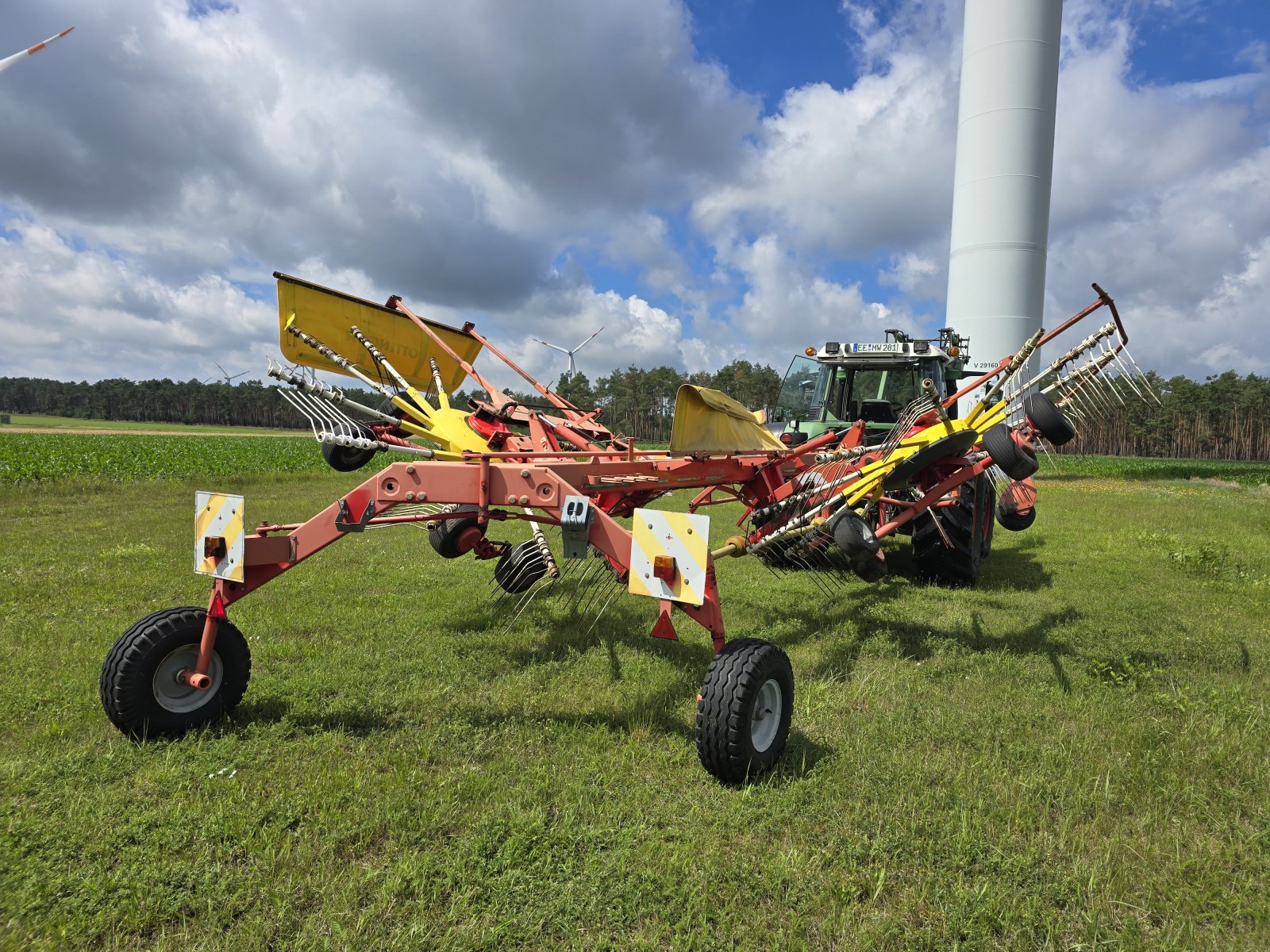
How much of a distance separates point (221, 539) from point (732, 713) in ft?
8.19

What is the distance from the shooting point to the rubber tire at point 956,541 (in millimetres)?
6660

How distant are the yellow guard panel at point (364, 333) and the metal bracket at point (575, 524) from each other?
2448mm

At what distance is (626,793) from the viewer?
2895 millimetres

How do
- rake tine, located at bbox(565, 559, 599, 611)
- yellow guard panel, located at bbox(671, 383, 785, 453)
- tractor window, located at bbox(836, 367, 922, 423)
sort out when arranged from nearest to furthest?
yellow guard panel, located at bbox(671, 383, 785, 453) < rake tine, located at bbox(565, 559, 599, 611) < tractor window, located at bbox(836, 367, 922, 423)

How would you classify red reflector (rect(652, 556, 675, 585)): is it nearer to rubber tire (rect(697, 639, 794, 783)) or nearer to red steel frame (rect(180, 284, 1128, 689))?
red steel frame (rect(180, 284, 1128, 689))

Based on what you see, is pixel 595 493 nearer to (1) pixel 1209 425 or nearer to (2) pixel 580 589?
(2) pixel 580 589

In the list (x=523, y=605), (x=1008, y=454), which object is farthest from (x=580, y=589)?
(x=1008, y=454)

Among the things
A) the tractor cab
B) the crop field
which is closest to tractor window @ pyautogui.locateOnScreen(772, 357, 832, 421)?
the tractor cab

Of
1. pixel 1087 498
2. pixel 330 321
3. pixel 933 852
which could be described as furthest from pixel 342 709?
pixel 1087 498

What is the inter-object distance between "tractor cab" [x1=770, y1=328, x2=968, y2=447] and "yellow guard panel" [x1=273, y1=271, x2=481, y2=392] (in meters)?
4.02

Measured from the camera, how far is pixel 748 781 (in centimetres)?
299

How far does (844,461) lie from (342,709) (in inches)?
139

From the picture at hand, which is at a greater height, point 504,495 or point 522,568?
point 504,495

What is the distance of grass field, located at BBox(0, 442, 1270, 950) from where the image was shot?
2197 mm
